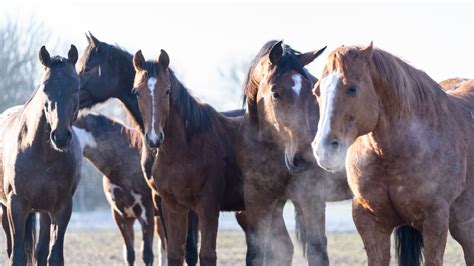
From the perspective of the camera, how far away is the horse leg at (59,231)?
28.5ft

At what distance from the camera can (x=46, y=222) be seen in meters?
9.17

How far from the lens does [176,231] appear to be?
8.55 metres

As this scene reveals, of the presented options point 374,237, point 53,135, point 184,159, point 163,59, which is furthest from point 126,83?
point 374,237

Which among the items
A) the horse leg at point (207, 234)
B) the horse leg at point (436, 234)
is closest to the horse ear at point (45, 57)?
the horse leg at point (207, 234)

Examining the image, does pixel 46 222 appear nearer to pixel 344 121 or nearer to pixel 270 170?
pixel 270 170

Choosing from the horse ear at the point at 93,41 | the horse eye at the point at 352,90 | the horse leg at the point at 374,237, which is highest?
the horse ear at the point at 93,41

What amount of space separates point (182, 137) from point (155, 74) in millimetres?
672

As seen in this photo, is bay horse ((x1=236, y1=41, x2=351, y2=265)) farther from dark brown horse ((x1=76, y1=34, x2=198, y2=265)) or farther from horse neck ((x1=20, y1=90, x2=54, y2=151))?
horse neck ((x1=20, y1=90, x2=54, y2=151))

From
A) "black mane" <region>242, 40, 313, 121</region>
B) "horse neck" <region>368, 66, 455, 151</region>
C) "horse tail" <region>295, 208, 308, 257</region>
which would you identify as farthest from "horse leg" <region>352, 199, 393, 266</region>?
"horse tail" <region>295, 208, 308, 257</region>

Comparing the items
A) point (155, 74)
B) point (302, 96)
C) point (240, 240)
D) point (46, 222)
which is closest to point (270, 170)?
point (302, 96)

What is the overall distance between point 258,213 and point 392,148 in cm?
229

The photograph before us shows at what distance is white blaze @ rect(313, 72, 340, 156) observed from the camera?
229 inches

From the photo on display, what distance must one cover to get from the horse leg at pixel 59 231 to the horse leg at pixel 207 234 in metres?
1.37

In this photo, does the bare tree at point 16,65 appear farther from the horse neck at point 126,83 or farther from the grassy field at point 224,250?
the horse neck at point 126,83
